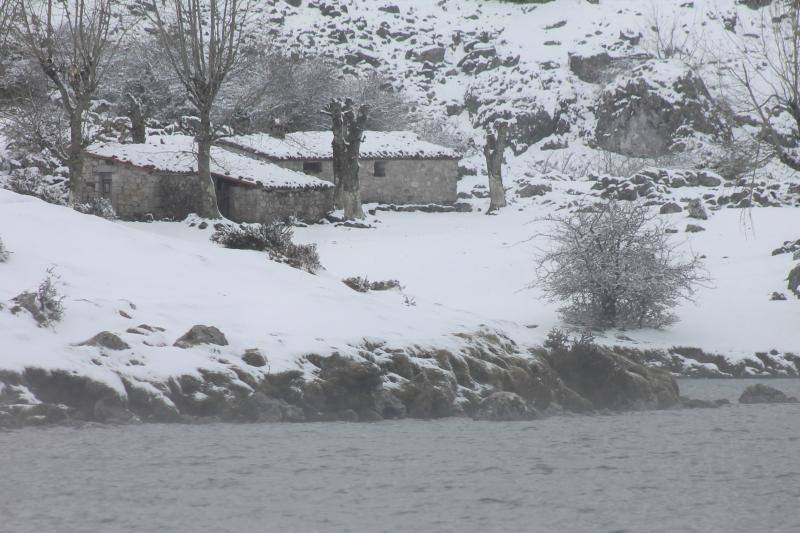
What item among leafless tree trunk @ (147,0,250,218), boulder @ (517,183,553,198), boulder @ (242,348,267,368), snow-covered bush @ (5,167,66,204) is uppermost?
leafless tree trunk @ (147,0,250,218)

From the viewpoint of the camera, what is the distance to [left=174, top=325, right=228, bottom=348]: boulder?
1270 cm

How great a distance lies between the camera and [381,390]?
1296cm

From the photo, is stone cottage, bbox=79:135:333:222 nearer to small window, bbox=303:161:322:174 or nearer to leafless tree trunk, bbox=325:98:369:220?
leafless tree trunk, bbox=325:98:369:220

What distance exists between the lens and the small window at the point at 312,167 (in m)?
44.0

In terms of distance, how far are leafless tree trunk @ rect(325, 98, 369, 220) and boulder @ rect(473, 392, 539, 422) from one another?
26649 millimetres

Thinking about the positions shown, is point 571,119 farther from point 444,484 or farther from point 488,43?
point 444,484

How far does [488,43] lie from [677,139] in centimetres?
2137

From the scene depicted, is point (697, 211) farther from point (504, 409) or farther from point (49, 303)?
point (49, 303)

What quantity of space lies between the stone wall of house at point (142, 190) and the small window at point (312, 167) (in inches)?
298

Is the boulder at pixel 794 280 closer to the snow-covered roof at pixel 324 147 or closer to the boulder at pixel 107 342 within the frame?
the boulder at pixel 107 342

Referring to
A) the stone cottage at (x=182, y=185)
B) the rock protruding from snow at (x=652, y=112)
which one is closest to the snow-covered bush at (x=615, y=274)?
the stone cottage at (x=182, y=185)

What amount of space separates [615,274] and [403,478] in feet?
37.9

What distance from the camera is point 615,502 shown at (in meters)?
8.45

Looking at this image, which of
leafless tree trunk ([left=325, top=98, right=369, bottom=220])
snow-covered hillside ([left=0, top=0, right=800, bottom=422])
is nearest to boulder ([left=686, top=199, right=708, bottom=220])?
snow-covered hillside ([left=0, top=0, right=800, bottom=422])
